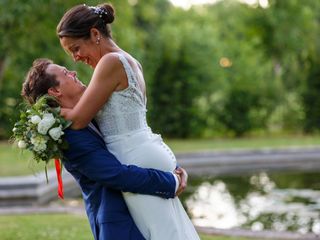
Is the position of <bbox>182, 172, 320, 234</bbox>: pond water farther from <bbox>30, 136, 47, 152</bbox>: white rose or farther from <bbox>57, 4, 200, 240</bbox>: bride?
<bbox>30, 136, 47, 152</bbox>: white rose

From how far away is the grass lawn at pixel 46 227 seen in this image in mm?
6695

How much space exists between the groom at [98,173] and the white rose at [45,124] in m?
0.10

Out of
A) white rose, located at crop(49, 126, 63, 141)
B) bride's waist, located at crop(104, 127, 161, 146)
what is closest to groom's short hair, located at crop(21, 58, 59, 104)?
white rose, located at crop(49, 126, 63, 141)

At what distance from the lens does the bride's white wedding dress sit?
134 inches

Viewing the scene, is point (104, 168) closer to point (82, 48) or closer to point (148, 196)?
point (148, 196)

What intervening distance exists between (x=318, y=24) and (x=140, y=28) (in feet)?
21.5

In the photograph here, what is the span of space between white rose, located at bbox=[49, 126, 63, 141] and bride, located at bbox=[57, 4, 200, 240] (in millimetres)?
83

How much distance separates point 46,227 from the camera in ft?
23.7

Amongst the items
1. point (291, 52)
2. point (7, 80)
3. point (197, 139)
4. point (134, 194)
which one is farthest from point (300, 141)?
point (134, 194)

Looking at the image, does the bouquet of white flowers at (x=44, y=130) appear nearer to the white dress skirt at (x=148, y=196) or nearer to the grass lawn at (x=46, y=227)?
the white dress skirt at (x=148, y=196)

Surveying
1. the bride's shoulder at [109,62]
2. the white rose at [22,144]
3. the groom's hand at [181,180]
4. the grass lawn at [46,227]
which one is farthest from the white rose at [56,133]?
the grass lawn at [46,227]

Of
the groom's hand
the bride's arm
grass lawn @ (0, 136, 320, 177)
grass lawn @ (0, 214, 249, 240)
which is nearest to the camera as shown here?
the bride's arm

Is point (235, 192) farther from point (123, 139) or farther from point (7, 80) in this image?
point (7, 80)

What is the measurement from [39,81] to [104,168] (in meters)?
0.56
